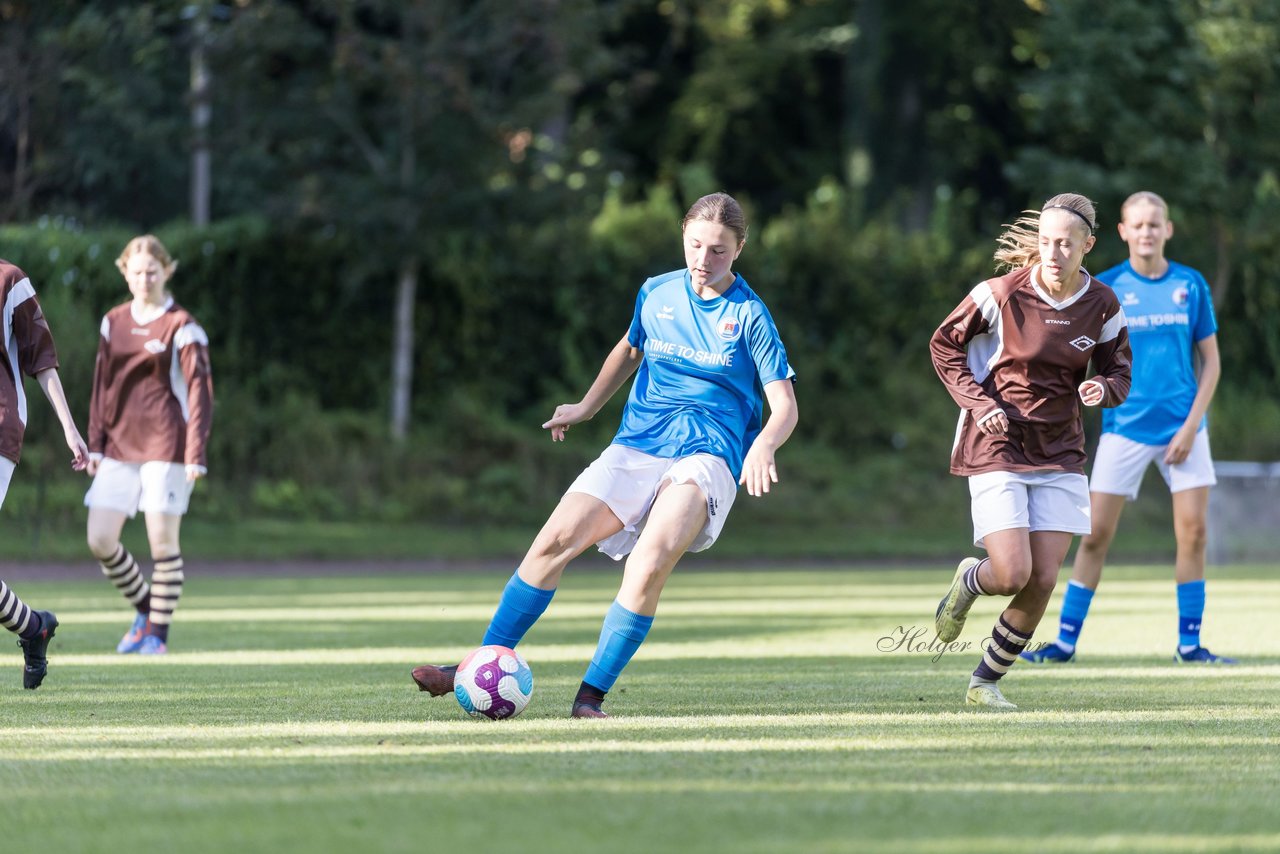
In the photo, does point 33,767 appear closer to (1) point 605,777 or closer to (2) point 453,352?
(1) point 605,777

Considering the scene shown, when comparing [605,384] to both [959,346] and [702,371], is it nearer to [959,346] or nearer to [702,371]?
[702,371]

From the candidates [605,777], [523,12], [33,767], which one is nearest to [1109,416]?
[605,777]

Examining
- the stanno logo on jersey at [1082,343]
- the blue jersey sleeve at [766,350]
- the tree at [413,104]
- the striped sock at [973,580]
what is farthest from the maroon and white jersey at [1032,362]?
the tree at [413,104]

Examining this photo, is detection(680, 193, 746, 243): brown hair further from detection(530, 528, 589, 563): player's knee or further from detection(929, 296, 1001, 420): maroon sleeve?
detection(530, 528, 589, 563): player's knee

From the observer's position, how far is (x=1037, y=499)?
26.8 ft

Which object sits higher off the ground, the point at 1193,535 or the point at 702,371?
the point at 702,371

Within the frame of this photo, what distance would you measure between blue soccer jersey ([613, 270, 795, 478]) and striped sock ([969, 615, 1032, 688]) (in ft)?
4.63

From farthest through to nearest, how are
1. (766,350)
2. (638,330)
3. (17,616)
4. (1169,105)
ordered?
(1169,105), (17,616), (638,330), (766,350)

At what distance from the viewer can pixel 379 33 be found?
26.6 meters

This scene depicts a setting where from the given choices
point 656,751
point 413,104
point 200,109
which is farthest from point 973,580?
point 200,109

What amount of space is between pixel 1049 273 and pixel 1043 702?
1.85 metres

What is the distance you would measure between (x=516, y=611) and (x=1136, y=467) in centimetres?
450

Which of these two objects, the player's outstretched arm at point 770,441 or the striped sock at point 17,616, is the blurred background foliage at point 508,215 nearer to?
the striped sock at point 17,616

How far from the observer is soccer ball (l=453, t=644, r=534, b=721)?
733cm
